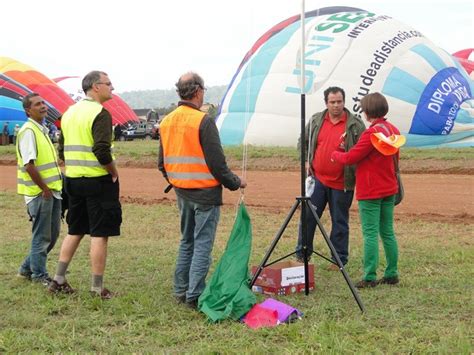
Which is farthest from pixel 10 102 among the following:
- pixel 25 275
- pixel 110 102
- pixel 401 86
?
pixel 25 275

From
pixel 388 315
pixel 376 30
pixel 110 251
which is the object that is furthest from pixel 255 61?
pixel 388 315

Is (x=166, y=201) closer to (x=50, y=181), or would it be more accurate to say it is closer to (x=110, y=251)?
(x=110, y=251)

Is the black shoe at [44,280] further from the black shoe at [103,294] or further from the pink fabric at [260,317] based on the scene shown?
the pink fabric at [260,317]

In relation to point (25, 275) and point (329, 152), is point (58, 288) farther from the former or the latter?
point (329, 152)

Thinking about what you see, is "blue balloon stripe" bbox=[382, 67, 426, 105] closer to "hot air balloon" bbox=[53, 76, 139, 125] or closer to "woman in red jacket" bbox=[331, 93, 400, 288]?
"woman in red jacket" bbox=[331, 93, 400, 288]

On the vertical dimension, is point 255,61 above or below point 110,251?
above

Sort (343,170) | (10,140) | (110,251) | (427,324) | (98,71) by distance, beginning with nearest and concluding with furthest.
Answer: (427,324) → (98,71) → (343,170) → (110,251) → (10,140)

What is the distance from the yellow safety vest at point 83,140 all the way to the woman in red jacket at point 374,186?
2.05m

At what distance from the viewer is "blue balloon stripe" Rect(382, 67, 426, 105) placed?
1972 centimetres

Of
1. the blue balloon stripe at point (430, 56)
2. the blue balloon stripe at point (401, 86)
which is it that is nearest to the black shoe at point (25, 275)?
the blue balloon stripe at point (401, 86)

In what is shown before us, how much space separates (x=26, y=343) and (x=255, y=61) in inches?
689

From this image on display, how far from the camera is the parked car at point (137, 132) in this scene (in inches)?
1724

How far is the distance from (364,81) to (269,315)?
1542 cm

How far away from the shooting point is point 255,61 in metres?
21.3
